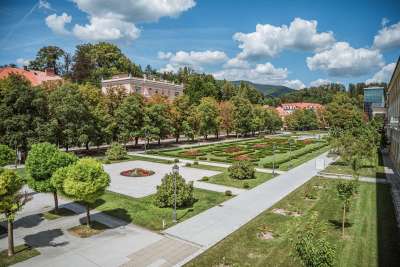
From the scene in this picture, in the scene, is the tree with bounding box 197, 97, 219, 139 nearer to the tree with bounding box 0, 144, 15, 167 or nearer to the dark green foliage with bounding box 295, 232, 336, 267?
the tree with bounding box 0, 144, 15, 167

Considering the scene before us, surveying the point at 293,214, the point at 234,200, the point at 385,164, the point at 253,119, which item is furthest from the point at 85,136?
the point at 253,119

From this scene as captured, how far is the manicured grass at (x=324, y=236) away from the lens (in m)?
12.0

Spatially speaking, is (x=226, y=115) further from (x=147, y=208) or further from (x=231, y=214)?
(x=231, y=214)

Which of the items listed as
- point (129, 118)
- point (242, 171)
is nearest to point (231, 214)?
point (242, 171)

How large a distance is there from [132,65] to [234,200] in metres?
80.8

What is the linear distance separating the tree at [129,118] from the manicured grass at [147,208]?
22315 mm

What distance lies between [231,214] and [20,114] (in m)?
28.9

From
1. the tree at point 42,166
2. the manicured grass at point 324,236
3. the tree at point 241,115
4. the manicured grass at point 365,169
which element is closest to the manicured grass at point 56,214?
the tree at point 42,166

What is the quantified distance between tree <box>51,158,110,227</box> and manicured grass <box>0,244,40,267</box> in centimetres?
281

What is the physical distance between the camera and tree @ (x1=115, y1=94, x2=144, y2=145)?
43219 millimetres

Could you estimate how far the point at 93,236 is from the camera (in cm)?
1446

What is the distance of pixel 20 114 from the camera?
1304 inches

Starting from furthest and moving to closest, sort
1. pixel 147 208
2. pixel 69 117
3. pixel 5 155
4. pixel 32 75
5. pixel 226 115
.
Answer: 1. pixel 226 115
2. pixel 32 75
3. pixel 69 117
4. pixel 5 155
5. pixel 147 208

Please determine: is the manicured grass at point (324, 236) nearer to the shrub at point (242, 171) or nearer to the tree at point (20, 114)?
the shrub at point (242, 171)
